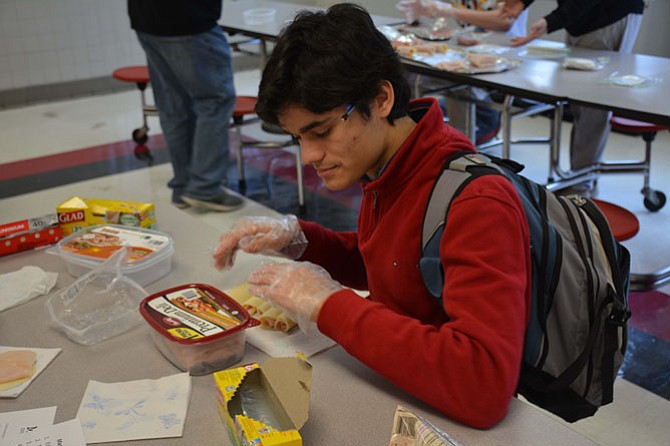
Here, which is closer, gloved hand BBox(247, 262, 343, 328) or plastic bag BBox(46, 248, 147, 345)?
gloved hand BBox(247, 262, 343, 328)

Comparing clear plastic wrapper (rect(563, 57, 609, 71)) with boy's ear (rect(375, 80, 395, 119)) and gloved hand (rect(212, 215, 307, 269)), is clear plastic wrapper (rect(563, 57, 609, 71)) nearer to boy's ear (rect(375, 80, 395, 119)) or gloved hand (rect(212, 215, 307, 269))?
gloved hand (rect(212, 215, 307, 269))

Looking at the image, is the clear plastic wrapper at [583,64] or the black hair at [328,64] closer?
the black hair at [328,64]

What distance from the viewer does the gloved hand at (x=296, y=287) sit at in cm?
118

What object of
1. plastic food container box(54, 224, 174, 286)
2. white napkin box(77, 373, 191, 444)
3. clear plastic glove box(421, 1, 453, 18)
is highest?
clear plastic glove box(421, 1, 453, 18)

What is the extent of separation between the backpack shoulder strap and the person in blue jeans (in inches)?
98.4

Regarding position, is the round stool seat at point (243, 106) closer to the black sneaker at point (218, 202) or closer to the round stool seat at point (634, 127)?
the black sneaker at point (218, 202)

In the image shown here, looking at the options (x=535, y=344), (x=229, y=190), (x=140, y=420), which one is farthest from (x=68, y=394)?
(x=229, y=190)

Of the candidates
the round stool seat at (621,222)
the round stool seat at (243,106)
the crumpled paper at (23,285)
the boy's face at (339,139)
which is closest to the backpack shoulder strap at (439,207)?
the boy's face at (339,139)

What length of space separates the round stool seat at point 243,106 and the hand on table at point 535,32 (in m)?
1.37

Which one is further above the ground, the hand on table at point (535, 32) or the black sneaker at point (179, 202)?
the hand on table at point (535, 32)

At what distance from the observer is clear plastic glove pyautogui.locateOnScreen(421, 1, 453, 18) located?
409cm

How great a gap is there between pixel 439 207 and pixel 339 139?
208mm

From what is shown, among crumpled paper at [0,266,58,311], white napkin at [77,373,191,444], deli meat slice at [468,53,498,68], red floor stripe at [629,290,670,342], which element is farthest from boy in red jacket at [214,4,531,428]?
deli meat slice at [468,53,498,68]

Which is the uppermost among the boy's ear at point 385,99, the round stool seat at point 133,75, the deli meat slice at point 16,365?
the boy's ear at point 385,99
